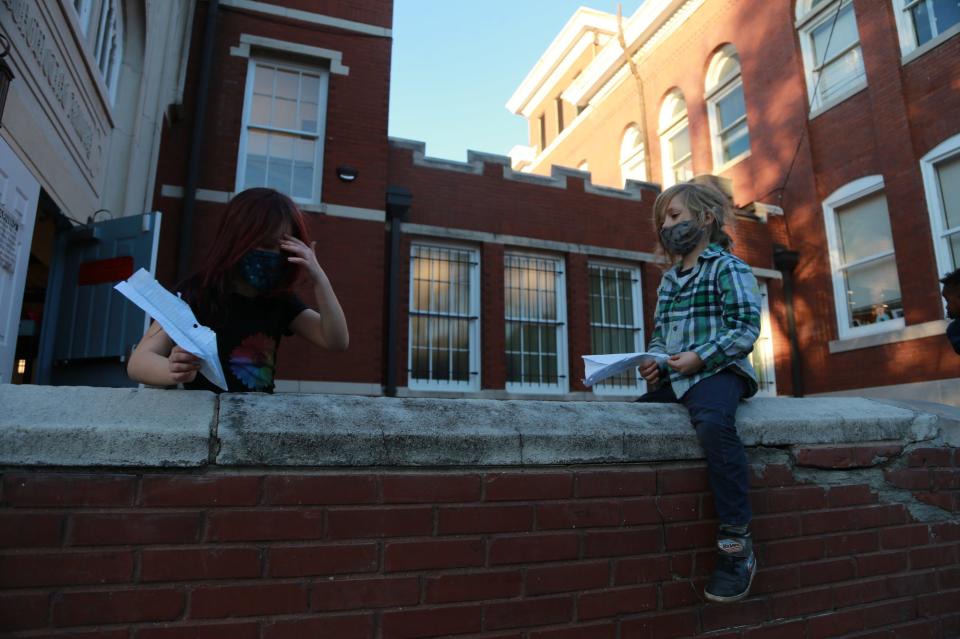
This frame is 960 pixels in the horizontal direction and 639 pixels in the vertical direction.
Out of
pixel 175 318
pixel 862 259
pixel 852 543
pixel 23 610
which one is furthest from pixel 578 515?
pixel 862 259

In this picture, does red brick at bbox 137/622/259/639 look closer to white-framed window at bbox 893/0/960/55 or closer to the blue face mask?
the blue face mask

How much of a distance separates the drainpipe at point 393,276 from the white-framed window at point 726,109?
8.09 m

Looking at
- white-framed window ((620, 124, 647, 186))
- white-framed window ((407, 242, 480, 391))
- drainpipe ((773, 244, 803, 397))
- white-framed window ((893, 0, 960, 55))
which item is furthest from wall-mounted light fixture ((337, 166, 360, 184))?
white-framed window ((620, 124, 647, 186))

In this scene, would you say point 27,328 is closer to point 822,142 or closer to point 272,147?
point 272,147

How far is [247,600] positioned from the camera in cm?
150

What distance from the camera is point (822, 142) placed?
11.2 metres

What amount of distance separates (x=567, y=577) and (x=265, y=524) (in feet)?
2.86

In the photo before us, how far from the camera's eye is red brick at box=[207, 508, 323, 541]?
1.52 meters

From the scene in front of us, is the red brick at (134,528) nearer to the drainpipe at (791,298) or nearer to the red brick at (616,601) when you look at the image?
the red brick at (616,601)

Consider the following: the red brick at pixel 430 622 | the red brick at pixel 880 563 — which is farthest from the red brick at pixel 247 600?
the red brick at pixel 880 563

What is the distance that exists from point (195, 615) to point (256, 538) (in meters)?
0.21

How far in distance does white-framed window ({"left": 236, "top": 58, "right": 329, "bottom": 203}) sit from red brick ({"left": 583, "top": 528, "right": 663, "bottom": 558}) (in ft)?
24.4

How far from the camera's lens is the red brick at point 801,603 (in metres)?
2.09

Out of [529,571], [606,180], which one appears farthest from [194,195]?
[606,180]
